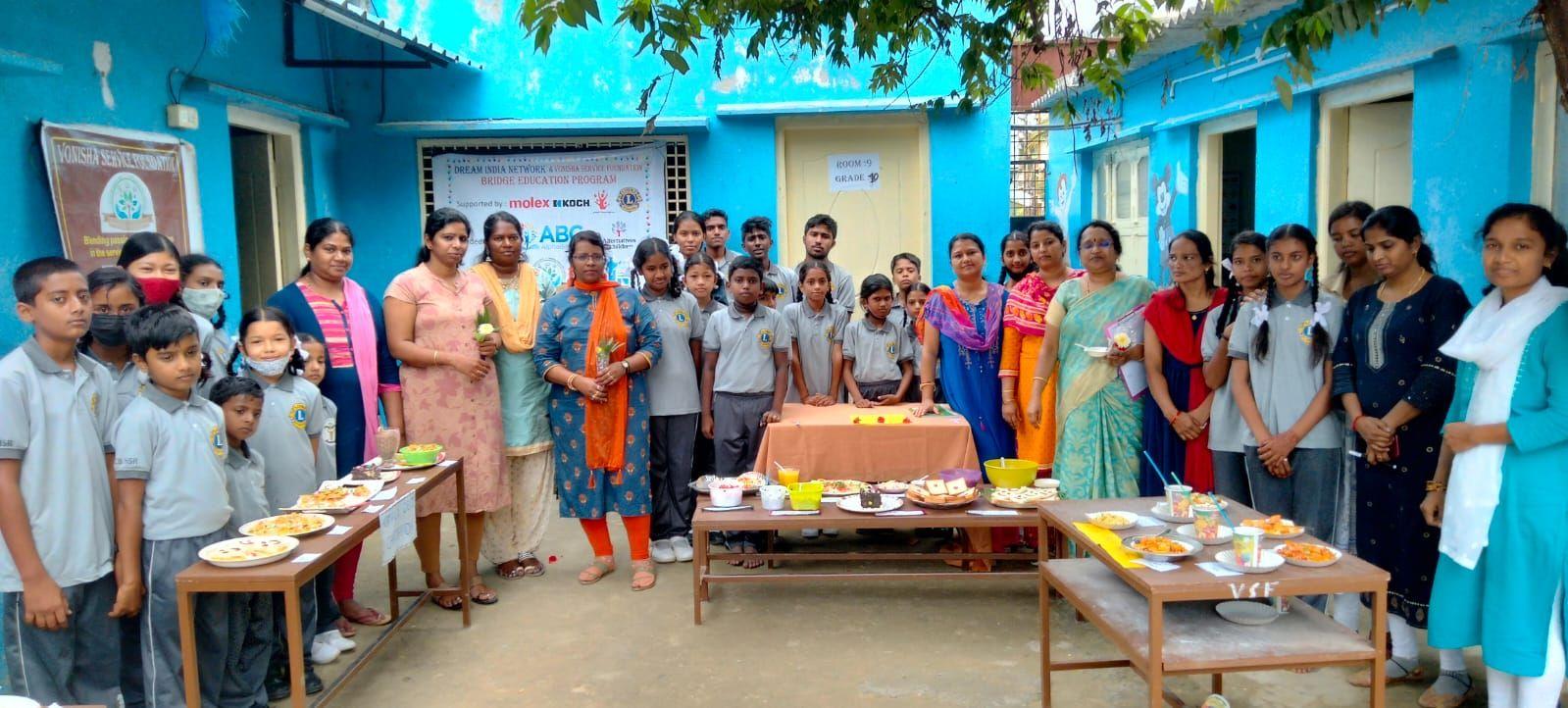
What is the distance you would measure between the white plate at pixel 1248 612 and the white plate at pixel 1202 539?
198 millimetres

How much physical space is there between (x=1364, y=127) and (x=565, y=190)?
18.5 feet

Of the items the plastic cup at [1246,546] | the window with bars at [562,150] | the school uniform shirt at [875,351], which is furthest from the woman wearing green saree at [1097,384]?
the window with bars at [562,150]

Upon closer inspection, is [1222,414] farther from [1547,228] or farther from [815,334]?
[815,334]

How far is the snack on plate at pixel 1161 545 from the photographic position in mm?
2988

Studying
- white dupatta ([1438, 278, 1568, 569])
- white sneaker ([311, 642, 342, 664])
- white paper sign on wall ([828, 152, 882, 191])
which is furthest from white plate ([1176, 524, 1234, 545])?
white paper sign on wall ([828, 152, 882, 191])

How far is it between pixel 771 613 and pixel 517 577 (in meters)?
1.42

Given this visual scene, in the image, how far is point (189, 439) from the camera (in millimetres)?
3238

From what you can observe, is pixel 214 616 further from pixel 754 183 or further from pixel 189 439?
pixel 754 183

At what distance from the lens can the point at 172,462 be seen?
321 centimetres

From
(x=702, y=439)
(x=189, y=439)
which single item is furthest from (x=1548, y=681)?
(x=189, y=439)

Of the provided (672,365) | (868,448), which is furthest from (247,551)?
(868,448)

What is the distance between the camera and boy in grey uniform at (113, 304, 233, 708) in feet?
10.4

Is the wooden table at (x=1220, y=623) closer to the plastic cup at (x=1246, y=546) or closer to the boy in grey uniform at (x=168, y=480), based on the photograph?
the plastic cup at (x=1246, y=546)

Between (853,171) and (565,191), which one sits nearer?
(565,191)
